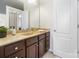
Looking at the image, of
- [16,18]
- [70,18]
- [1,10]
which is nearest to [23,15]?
[16,18]

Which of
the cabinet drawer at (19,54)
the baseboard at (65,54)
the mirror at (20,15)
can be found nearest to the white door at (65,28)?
the baseboard at (65,54)

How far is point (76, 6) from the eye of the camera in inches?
140

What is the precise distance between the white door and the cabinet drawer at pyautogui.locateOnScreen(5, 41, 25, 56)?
196 cm

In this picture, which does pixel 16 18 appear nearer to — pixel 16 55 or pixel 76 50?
pixel 16 55

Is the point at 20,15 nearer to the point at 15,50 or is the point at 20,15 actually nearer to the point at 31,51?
the point at 31,51

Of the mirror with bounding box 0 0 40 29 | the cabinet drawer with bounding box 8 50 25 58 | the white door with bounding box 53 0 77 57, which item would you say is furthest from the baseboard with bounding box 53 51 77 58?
the cabinet drawer with bounding box 8 50 25 58

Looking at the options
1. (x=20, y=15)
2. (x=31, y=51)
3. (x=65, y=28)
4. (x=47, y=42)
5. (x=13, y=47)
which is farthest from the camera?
(x=47, y=42)

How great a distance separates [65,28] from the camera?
12.3 ft

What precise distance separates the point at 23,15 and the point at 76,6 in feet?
5.48

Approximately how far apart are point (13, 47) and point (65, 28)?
2.28 meters

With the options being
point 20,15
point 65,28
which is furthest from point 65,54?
point 20,15

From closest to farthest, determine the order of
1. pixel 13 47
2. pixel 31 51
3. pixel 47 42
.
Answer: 1. pixel 13 47
2. pixel 31 51
3. pixel 47 42

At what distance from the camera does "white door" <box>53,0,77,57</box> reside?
360 cm

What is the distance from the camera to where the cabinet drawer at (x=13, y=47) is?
1.72 meters
